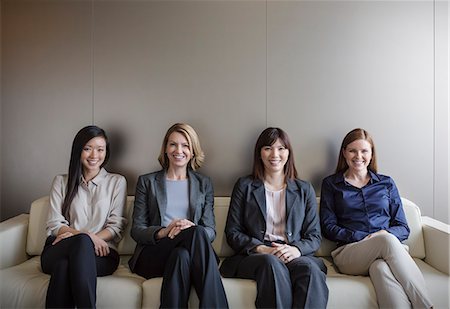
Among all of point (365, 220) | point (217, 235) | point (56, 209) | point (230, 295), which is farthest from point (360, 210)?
point (56, 209)

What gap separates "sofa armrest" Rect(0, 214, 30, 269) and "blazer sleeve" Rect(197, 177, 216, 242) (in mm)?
1245

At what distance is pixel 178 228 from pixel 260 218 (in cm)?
57

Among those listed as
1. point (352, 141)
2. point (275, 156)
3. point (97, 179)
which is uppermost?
point (352, 141)

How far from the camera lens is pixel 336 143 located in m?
3.24

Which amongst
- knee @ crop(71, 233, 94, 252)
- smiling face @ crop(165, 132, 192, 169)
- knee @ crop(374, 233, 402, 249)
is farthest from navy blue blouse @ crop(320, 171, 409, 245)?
knee @ crop(71, 233, 94, 252)

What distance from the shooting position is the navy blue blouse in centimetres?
272

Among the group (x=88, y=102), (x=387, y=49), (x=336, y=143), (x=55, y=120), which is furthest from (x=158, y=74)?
(x=387, y=49)

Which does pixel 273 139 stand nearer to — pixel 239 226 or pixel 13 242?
pixel 239 226

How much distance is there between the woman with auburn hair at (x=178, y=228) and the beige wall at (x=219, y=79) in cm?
44

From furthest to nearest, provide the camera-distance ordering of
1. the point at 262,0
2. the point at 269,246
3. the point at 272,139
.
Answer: the point at 262,0 < the point at 272,139 < the point at 269,246

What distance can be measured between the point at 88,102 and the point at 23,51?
26.8 inches

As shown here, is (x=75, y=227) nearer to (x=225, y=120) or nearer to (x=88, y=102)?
(x=88, y=102)

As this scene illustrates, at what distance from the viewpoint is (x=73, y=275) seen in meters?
2.12

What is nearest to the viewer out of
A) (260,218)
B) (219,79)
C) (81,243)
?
(81,243)
